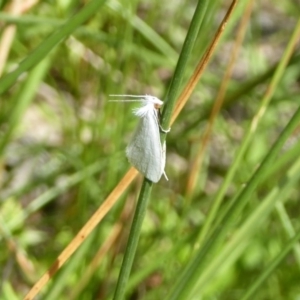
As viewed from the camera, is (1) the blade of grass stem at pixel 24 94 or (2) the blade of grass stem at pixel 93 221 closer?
(2) the blade of grass stem at pixel 93 221

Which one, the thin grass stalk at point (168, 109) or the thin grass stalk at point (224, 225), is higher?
the thin grass stalk at point (168, 109)

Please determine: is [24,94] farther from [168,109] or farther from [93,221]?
[168,109]

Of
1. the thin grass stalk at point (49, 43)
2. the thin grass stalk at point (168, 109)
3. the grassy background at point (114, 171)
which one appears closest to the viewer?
the thin grass stalk at point (168, 109)

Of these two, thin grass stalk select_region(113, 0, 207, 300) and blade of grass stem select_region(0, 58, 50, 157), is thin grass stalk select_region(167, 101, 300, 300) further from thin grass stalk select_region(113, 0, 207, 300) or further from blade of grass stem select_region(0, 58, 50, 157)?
blade of grass stem select_region(0, 58, 50, 157)

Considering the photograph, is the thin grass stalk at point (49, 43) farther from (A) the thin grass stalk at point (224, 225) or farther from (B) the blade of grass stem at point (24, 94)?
(B) the blade of grass stem at point (24, 94)

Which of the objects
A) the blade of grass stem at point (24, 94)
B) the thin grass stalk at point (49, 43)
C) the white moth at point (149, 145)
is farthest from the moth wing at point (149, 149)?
the blade of grass stem at point (24, 94)

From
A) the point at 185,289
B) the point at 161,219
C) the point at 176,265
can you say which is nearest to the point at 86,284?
the point at 176,265

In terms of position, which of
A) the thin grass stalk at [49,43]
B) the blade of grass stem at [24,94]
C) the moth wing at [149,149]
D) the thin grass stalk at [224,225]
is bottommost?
the thin grass stalk at [224,225]
